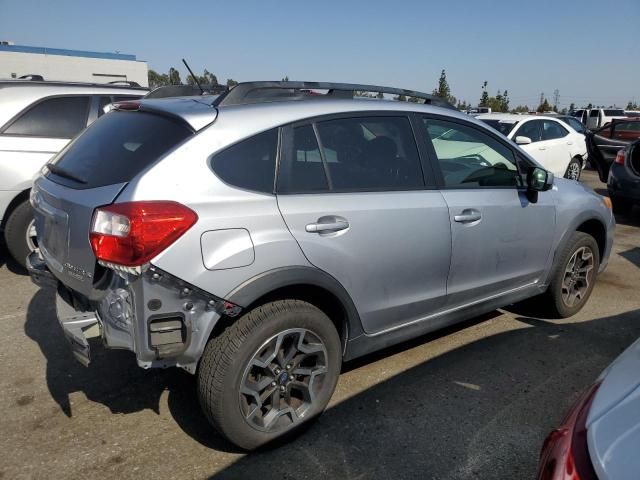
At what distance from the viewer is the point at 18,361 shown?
347 centimetres

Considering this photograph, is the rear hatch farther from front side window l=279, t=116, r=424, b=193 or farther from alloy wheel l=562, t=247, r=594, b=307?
alloy wheel l=562, t=247, r=594, b=307

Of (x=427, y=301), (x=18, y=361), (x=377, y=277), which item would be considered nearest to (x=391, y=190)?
(x=377, y=277)

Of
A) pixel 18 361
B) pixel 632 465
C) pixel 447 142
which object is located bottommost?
pixel 18 361

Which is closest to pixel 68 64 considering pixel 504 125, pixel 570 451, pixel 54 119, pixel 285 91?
pixel 504 125

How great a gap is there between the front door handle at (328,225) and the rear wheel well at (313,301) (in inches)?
10.9

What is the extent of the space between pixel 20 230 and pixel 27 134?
96 centimetres

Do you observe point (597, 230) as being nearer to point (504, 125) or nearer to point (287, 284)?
point (287, 284)

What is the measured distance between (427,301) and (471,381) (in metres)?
0.64

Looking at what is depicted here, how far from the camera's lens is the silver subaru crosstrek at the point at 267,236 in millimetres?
2229

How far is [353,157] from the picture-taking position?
2.88m

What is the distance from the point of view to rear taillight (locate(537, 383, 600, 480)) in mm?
1357

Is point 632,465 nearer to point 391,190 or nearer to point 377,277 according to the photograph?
point 377,277

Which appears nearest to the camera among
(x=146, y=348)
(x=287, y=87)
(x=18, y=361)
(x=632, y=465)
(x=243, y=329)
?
(x=632, y=465)

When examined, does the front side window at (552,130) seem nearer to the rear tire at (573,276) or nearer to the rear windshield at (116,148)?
the rear tire at (573,276)
